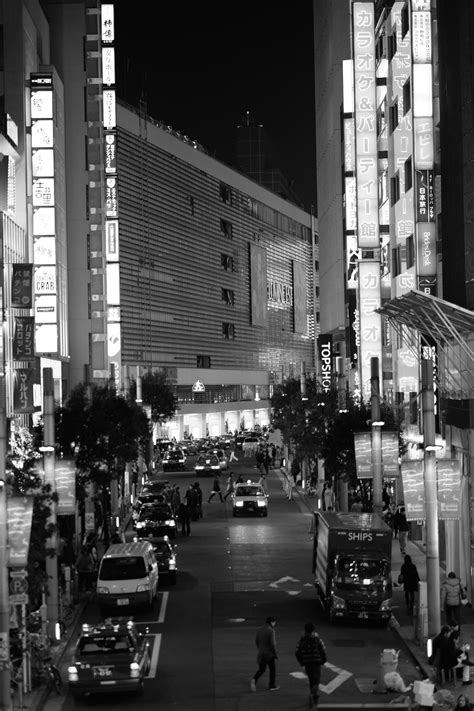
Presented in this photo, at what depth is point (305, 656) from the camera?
23.2 meters

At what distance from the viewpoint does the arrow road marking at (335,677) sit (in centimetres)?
2448

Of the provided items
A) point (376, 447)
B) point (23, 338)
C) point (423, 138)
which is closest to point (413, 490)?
point (376, 447)

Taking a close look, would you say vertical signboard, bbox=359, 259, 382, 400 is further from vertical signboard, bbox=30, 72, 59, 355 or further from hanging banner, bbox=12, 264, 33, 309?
vertical signboard, bbox=30, 72, 59, 355

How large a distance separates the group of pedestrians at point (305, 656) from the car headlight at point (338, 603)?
21.1 feet

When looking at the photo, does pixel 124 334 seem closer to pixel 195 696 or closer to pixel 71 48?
pixel 71 48

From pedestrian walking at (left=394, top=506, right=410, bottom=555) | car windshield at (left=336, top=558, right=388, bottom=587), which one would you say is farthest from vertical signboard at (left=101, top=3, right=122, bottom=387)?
car windshield at (left=336, top=558, right=388, bottom=587)

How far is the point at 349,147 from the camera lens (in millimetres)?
73625

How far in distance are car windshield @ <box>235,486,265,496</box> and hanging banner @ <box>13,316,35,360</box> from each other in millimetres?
11588

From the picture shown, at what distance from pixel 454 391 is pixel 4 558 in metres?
18.4

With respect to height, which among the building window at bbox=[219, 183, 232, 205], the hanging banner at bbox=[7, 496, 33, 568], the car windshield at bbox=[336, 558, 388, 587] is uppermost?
the building window at bbox=[219, 183, 232, 205]

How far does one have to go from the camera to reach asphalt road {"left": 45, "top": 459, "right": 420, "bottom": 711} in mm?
23859

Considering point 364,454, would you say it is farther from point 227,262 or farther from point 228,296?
point 228,296

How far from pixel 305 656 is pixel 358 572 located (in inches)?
312

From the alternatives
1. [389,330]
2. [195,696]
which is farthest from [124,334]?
[195,696]
